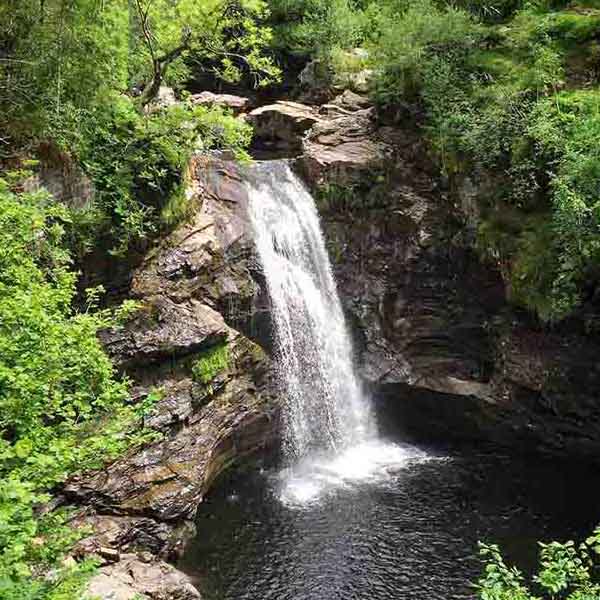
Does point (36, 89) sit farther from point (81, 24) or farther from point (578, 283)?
point (578, 283)

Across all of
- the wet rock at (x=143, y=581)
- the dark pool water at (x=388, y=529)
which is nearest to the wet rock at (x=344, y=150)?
the dark pool water at (x=388, y=529)

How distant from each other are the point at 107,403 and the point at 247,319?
6852 mm

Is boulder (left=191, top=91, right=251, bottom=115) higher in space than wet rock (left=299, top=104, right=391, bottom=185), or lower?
higher

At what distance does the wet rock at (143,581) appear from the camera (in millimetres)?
8250

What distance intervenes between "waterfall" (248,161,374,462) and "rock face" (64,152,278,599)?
0.66 meters

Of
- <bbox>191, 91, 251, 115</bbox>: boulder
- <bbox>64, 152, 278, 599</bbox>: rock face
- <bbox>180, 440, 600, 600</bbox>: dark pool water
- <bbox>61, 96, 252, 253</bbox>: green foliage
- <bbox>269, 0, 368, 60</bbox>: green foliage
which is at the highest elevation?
<bbox>269, 0, 368, 60</bbox>: green foliage

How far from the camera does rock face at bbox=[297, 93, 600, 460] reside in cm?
1516

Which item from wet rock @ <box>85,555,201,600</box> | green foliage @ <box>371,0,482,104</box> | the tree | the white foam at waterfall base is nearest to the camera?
wet rock @ <box>85,555,201,600</box>

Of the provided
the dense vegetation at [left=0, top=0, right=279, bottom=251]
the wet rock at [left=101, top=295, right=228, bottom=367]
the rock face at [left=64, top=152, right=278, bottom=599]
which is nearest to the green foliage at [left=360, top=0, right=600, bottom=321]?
the dense vegetation at [left=0, top=0, right=279, bottom=251]

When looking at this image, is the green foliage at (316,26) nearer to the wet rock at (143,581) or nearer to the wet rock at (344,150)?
the wet rock at (344,150)

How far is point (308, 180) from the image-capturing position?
17.1 metres

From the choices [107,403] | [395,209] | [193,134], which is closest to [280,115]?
[395,209]

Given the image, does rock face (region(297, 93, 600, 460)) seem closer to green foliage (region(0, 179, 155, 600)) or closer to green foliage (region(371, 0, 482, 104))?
green foliage (region(371, 0, 482, 104))

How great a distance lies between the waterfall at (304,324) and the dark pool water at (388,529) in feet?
6.14
